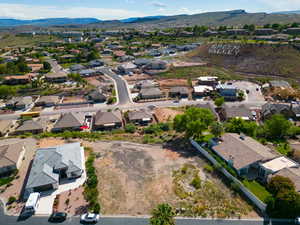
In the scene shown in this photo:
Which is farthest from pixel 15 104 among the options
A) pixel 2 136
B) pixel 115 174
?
pixel 115 174

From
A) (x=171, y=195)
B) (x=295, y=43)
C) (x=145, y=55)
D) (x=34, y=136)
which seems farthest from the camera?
(x=145, y=55)

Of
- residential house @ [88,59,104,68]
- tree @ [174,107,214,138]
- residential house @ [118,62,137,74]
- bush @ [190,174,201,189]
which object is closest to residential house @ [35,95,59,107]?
residential house @ [118,62,137,74]

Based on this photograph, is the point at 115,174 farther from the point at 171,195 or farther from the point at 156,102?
the point at 156,102

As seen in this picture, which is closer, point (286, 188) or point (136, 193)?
point (286, 188)

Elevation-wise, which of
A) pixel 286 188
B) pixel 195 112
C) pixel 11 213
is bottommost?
pixel 11 213

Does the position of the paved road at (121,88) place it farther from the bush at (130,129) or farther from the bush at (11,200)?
the bush at (11,200)

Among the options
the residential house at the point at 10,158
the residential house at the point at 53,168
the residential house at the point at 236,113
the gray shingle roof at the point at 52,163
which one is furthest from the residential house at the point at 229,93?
the residential house at the point at 10,158

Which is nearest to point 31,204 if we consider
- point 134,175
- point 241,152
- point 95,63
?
point 134,175
